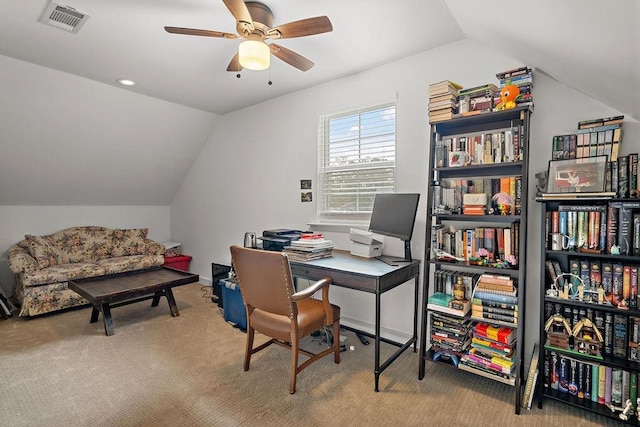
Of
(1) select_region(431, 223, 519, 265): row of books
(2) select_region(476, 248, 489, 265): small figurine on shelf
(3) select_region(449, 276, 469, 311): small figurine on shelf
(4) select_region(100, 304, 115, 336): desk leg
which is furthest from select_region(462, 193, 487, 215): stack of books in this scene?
(4) select_region(100, 304, 115, 336): desk leg

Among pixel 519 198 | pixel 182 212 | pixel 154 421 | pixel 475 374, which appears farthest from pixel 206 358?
pixel 182 212

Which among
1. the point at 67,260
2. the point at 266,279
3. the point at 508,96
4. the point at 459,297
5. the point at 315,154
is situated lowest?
the point at 67,260

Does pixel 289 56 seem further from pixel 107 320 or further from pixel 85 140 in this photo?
pixel 85 140

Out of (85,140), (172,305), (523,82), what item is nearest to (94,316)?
(172,305)

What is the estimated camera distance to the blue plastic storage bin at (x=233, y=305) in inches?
124

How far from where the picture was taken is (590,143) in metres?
1.93

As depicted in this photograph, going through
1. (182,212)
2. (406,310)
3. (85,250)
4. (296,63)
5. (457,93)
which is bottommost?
(406,310)

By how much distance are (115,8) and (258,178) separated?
2197mm

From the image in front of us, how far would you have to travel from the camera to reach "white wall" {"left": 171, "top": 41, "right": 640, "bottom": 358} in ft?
7.13

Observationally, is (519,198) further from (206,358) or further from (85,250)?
(85,250)

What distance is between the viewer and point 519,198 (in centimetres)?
202

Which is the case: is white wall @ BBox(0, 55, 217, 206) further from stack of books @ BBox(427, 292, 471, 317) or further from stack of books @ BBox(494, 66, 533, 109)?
stack of books @ BBox(427, 292, 471, 317)

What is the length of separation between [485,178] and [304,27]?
1.55 metres

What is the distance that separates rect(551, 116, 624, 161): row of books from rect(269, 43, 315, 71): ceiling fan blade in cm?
174
